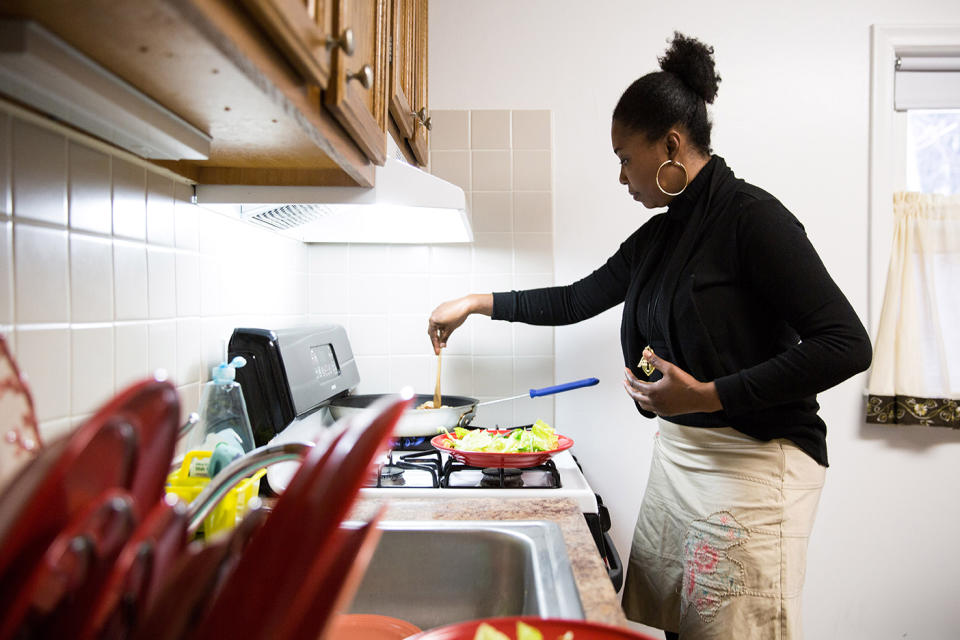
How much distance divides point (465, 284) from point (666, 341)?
93 centimetres

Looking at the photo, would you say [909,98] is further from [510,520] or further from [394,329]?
[510,520]

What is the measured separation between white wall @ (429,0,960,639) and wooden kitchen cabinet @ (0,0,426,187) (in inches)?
45.0

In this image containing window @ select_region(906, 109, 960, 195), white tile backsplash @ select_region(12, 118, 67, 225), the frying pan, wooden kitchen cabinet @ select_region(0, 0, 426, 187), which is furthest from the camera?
window @ select_region(906, 109, 960, 195)

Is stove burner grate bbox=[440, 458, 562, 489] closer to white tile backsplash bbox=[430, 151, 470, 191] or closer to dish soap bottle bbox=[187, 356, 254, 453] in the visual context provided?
dish soap bottle bbox=[187, 356, 254, 453]

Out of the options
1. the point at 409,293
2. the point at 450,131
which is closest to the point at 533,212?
the point at 450,131

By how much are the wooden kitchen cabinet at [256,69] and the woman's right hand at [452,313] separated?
703 mm

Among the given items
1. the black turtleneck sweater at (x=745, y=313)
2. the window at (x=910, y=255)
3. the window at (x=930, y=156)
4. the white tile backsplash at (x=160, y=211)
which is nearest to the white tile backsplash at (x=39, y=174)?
the white tile backsplash at (x=160, y=211)

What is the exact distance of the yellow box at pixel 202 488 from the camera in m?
0.90

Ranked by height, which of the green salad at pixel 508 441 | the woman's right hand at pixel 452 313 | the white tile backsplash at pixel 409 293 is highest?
the white tile backsplash at pixel 409 293

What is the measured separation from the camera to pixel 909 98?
2.26 metres

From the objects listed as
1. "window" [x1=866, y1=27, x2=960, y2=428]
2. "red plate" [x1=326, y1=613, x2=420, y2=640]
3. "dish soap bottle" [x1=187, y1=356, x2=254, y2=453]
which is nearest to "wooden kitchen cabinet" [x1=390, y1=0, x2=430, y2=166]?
"dish soap bottle" [x1=187, y1=356, x2=254, y2=453]

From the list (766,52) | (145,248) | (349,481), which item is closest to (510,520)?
(145,248)

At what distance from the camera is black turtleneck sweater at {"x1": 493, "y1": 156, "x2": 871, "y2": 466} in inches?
49.1

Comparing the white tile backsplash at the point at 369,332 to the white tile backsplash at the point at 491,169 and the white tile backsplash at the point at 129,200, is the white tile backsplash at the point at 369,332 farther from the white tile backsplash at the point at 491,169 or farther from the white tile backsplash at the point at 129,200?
the white tile backsplash at the point at 129,200
